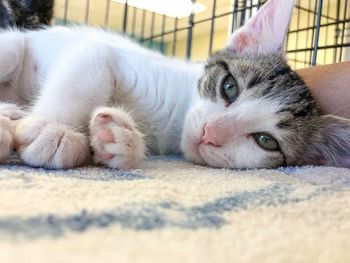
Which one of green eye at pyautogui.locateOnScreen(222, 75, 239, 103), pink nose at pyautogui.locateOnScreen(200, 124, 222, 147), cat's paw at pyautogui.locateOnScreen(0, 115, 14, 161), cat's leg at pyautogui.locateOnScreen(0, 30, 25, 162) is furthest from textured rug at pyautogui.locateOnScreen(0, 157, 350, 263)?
cat's leg at pyautogui.locateOnScreen(0, 30, 25, 162)

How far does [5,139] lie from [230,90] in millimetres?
585

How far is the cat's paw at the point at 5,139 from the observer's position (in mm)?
708

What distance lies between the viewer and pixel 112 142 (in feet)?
2.50

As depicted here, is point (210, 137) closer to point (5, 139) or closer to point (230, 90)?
point (230, 90)

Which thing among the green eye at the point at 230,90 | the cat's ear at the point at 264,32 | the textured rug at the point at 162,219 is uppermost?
the cat's ear at the point at 264,32

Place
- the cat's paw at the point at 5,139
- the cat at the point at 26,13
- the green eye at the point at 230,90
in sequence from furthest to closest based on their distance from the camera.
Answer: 1. the cat at the point at 26,13
2. the green eye at the point at 230,90
3. the cat's paw at the point at 5,139

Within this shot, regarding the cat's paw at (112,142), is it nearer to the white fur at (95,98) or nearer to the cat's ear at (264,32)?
the white fur at (95,98)

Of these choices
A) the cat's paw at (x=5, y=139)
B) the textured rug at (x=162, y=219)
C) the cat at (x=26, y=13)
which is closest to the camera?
the textured rug at (x=162, y=219)

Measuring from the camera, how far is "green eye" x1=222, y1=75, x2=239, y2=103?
1.07 m

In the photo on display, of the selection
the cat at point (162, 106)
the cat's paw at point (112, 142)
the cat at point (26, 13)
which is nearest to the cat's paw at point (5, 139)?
the cat at point (162, 106)

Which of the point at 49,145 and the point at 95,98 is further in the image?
the point at 95,98

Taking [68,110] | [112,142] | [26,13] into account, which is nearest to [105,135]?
[112,142]

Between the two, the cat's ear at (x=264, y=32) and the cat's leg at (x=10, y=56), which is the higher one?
the cat's ear at (x=264, y=32)

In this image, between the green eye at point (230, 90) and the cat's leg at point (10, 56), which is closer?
the green eye at point (230, 90)
